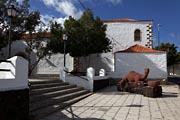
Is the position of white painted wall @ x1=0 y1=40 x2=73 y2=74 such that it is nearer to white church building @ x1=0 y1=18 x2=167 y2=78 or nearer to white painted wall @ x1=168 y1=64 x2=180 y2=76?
white church building @ x1=0 y1=18 x2=167 y2=78

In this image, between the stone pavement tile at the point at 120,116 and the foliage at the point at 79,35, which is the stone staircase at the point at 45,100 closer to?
the stone pavement tile at the point at 120,116

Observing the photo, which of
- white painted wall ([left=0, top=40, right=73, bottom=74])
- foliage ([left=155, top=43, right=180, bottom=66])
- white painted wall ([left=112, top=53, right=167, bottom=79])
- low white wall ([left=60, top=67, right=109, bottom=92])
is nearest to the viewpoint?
low white wall ([left=60, top=67, right=109, bottom=92])

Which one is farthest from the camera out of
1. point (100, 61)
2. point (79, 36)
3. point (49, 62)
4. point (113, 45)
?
point (113, 45)

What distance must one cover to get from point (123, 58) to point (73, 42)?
15.4 ft

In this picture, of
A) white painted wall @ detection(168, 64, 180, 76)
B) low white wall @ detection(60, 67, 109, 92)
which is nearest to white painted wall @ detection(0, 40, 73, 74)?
low white wall @ detection(60, 67, 109, 92)

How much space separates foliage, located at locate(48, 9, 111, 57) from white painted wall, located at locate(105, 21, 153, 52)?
8.50 meters

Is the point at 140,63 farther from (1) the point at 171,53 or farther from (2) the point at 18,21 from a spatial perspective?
(1) the point at 171,53

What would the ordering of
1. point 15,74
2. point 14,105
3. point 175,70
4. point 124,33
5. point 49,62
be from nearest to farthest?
point 14,105 < point 15,74 < point 49,62 < point 124,33 < point 175,70

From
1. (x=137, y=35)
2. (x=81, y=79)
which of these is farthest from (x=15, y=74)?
(x=137, y=35)

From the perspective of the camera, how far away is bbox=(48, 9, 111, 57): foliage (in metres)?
21.4

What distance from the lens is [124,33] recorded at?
3134 cm

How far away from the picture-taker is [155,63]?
73.8ft

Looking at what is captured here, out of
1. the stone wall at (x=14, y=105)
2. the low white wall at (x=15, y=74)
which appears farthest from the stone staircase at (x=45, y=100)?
the low white wall at (x=15, y=74)

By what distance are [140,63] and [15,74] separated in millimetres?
17157
